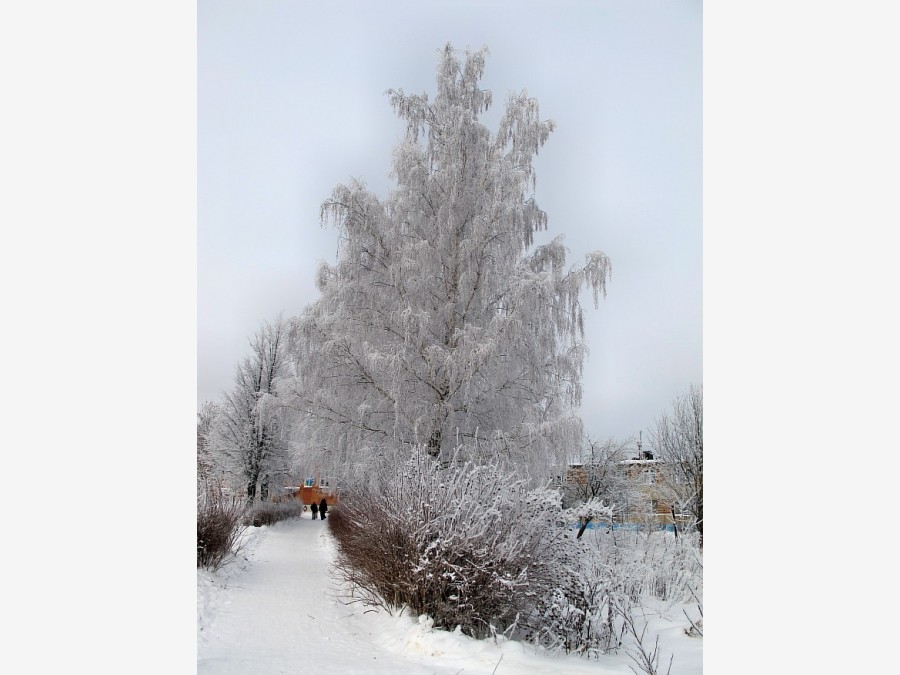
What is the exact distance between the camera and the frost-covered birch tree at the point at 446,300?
17.3 ft

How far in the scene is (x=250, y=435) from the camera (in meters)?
11.3

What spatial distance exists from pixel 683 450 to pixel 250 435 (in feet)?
25.5

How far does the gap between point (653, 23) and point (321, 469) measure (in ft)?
15.1

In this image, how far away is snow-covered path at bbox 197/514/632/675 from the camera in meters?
2.70

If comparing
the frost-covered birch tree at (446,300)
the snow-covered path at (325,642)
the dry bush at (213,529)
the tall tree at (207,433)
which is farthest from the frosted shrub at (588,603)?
the tall tree at (207,433)

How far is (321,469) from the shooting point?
19.4 ft

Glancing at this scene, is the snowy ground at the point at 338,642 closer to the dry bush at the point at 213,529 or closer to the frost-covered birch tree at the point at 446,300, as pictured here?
the dry bush at the point at 213,529

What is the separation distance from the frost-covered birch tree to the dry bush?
0.96 m

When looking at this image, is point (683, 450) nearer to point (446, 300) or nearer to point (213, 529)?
point (446, 300)

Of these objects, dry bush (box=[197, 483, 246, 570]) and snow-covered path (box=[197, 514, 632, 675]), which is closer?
snow-covered path (box=[197, 514, 632, 675])

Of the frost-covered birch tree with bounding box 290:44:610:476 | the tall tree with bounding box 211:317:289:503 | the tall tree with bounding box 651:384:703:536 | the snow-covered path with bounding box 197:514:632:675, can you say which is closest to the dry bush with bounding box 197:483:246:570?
the snow-covered path with bounding box 197:514:632:675

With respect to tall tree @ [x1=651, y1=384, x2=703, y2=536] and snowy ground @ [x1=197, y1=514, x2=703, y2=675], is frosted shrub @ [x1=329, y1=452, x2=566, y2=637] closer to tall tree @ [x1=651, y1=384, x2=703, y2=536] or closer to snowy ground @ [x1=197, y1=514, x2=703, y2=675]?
snowy ground @ [x1=197, y1=514, x2=703, y2=675]
